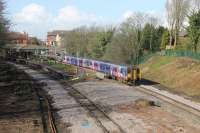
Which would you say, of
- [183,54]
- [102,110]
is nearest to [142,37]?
[183,54]

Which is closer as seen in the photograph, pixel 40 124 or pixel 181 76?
pixel 40 124

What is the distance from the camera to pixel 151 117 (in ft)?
92.3

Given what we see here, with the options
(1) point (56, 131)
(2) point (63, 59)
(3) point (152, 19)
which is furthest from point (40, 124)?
(3) point (152, 19)

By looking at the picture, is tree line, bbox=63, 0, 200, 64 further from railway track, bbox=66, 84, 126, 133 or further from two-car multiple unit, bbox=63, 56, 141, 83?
railway track, bbox=66, 84, 126, 133

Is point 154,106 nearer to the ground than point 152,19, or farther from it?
nearer to the ground

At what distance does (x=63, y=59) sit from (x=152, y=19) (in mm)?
27331

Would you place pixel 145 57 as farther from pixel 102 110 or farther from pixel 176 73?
pixel 102 110

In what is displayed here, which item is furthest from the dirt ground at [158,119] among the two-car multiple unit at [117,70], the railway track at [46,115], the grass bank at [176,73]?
the two-car multiple unit at [117,70]

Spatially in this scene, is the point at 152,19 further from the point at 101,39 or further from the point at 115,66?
the point at 115,66

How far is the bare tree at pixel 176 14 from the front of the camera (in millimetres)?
88750

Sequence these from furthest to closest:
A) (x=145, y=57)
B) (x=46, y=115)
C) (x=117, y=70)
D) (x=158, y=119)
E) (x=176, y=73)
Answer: (x=145, y=57) → (x=176, y=73) → (x=117, y=70) → (x=46, y=115) → (x=158, y=119)

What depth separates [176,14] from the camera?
294 feet

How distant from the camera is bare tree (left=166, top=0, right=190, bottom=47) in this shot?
88.8 metres

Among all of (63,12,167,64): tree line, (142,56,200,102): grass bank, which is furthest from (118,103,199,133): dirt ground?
(63,12,167,64): tree line
